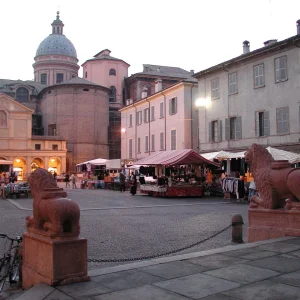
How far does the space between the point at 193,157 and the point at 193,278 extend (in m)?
19.2

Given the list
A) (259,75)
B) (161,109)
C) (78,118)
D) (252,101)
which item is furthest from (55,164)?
(259,75)

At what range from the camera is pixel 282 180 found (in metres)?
8.34

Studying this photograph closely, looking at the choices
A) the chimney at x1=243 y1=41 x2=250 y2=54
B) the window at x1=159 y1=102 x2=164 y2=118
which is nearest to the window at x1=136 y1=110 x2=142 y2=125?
the window at x1=159 y1=102 x2=164 y2=118

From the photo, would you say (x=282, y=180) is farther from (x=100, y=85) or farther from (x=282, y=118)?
(x=100, y=85)

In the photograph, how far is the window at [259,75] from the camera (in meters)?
27.2

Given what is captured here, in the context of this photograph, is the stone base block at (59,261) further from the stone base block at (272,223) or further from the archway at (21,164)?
the archway at (21,164)

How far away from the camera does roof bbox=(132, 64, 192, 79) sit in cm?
5991

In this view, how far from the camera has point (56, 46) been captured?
73.3m

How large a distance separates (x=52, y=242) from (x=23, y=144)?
174ft

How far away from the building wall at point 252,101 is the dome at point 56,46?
45.7 metres

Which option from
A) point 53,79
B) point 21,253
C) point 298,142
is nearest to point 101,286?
point 21,253

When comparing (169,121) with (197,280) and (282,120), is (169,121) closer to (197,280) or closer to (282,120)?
(282,120)

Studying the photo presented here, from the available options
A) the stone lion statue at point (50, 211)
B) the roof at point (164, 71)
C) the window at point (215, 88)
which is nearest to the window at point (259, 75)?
the window at point (215, 88)

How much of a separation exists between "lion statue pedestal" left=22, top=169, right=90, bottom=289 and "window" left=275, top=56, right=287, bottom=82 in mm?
22477
